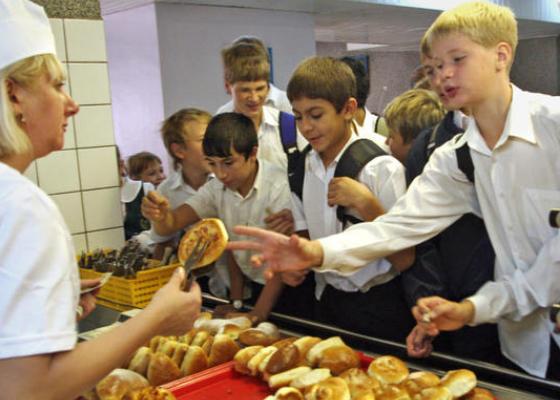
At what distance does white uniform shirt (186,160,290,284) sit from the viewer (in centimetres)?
223

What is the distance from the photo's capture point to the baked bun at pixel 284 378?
4.50ft

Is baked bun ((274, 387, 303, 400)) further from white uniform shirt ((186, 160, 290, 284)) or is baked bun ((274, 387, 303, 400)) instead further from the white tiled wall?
the white tiled wall

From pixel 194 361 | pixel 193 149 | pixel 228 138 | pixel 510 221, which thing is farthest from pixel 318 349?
pixel 193 149

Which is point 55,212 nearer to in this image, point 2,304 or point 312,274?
point 2,304

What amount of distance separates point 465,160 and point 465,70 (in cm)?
24

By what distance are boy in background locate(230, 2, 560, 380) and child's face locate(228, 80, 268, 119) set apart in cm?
122

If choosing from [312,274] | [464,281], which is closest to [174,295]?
[464,281]

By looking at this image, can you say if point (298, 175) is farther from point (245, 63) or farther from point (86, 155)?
point (86, 155)

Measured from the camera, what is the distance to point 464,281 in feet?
5.54

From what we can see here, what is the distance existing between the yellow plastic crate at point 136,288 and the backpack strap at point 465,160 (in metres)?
1.16

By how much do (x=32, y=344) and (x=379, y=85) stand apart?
39.3 feet

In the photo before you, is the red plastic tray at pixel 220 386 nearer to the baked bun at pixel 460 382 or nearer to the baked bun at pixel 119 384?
the baked bun at pixel 119 384

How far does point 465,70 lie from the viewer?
58.1 inches

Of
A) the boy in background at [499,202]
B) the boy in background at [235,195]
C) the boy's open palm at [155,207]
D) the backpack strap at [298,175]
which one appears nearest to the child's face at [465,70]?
the boy in background at [499,202]
